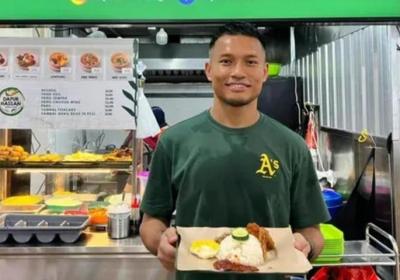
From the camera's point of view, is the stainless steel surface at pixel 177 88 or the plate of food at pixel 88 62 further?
the stainless steel surface at pixel 177 88

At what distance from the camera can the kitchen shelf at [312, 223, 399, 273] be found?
2.02 m

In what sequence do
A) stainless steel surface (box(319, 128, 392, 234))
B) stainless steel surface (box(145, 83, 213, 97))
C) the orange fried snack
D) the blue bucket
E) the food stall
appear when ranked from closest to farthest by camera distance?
the orange fried snack < the food stall < stainless steel surface (box(319, 128, 392, 234)) < the blue bucket < stainless steel surface (box(145, 83, 213, 97))

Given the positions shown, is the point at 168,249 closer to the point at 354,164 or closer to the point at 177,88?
the point at 354,164

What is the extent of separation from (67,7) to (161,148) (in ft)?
2.71

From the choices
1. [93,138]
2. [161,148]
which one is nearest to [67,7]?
[161,148]

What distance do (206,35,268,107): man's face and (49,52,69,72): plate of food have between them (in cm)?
115

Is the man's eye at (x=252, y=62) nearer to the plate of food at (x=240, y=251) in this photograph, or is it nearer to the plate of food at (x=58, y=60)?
the plate of food at (x=240, y=251)

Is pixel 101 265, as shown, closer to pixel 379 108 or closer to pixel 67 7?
pixel 67 7

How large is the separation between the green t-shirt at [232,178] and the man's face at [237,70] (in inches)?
4.7

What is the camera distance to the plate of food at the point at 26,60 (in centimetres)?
219

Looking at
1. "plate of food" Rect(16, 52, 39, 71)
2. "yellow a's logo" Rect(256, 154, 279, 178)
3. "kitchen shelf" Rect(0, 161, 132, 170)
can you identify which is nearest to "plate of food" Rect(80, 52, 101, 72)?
"plate of food" Rect(16, 52, 39, 71)

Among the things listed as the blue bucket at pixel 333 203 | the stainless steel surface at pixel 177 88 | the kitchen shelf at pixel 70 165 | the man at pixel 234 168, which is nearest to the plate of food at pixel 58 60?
the kitchen shelf at pixel 70 165

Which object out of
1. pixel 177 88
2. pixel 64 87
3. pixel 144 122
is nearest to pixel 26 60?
pixel 64 87

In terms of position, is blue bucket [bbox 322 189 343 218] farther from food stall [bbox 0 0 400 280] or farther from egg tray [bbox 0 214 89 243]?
egg tray [bbox 0 214 89 243]
